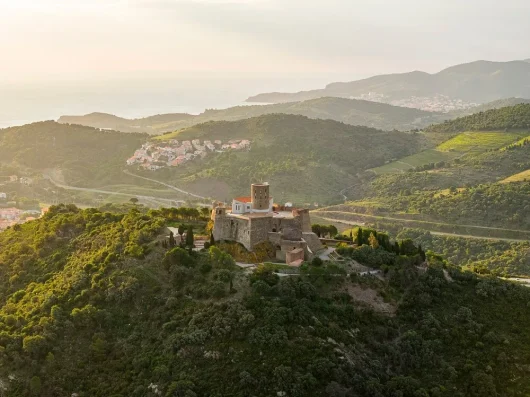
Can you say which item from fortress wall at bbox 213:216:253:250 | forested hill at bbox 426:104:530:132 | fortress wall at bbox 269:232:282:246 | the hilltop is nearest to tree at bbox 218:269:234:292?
fortress wall at bbox 213:216:253:250

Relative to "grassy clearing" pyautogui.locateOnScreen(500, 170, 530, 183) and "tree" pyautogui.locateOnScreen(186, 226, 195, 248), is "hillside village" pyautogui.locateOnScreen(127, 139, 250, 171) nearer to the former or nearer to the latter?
"grassy clearing" pyautogui.locateOnScreen(500, 170, 530, 183)

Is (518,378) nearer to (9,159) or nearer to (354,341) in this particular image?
(354,341)

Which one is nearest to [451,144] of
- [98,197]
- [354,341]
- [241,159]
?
[241,159]

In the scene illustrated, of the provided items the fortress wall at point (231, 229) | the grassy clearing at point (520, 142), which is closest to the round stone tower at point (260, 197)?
the fortress wall at point (231, 229)

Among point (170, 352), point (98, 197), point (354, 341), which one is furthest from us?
point (98, 197)

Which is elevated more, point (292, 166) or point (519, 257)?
point (292, 166)

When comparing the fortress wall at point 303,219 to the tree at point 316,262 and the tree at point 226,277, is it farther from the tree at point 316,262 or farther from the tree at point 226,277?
the tree at point 226,277

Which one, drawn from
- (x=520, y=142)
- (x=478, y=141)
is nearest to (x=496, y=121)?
(x=478, y=141)
